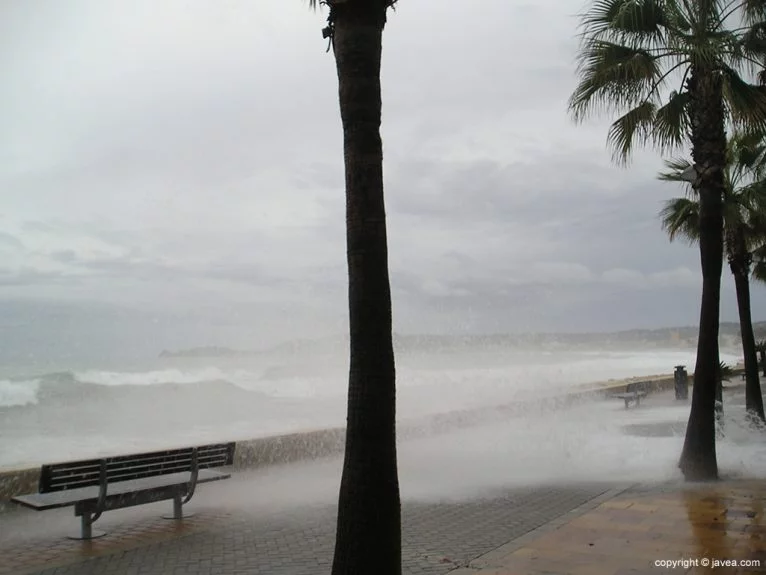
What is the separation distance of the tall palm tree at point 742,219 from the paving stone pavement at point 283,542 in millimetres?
10513

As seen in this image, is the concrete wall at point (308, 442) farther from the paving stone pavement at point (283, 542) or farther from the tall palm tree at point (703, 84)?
the tall palm tree at point (703, 84)

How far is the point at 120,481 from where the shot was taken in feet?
25.0

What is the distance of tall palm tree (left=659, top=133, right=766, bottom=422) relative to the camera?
17.0m

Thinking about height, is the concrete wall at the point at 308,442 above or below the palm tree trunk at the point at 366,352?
below

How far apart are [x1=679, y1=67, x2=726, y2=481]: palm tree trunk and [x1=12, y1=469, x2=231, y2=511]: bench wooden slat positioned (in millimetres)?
6497

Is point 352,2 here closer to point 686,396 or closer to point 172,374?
point 686,396

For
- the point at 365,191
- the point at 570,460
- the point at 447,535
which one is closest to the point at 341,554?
the point at 365,191

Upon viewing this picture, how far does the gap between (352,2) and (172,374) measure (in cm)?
3373

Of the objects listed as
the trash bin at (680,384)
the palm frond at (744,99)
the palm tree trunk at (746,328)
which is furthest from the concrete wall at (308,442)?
the palm frond at (744,99)

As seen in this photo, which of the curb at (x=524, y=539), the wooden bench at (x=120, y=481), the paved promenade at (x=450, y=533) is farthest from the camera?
the wooden bench at (x=120, y=481)

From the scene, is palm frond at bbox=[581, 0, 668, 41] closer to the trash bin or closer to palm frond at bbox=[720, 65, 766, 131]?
palm frond at bbox=[720, 65, 766, 131]

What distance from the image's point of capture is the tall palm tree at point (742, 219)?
16984 mm

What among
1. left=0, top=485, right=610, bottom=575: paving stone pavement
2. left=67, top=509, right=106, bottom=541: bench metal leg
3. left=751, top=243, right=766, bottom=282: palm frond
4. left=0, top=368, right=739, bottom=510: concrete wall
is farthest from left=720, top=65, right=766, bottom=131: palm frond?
left=751, top=243, right=766, bottom=282: palm frond

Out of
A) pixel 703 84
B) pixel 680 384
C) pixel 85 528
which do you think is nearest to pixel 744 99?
pixel 703 84
